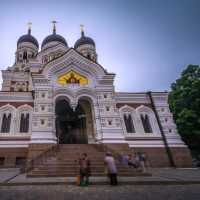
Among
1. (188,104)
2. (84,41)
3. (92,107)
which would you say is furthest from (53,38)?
(188,104)

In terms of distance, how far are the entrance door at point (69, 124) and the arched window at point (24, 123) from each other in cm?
312

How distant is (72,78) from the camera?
2005 cm

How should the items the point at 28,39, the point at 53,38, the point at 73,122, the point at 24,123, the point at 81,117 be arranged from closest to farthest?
the point at 24,123 → the point at 81,117 → the point at 73,122 → the point at 53,38 → the point at 28,39

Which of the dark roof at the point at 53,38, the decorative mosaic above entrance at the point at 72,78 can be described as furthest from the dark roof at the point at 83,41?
the decorative mosaic above entrance at the point at 72,78

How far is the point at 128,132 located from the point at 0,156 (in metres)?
12.3

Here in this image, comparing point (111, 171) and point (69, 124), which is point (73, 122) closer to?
point (69, 124)

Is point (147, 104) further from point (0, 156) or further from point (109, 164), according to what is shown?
point (0, 156)

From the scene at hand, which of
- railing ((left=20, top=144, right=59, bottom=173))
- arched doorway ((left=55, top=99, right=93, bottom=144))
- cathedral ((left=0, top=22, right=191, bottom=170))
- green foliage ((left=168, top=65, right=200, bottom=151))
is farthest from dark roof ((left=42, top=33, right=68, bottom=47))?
railing ((left=20, top=144, right=59, bottom=173))

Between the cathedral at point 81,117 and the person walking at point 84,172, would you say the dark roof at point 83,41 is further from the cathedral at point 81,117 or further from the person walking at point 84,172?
the person walking at point 84,172

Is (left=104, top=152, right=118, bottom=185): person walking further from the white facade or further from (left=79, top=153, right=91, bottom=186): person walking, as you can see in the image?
the white facade

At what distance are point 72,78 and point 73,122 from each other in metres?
4.94

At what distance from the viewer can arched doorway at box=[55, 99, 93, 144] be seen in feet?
64.3

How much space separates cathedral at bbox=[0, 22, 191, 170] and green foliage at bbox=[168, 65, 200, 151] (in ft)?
5.22

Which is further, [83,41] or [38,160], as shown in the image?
[83,41]
